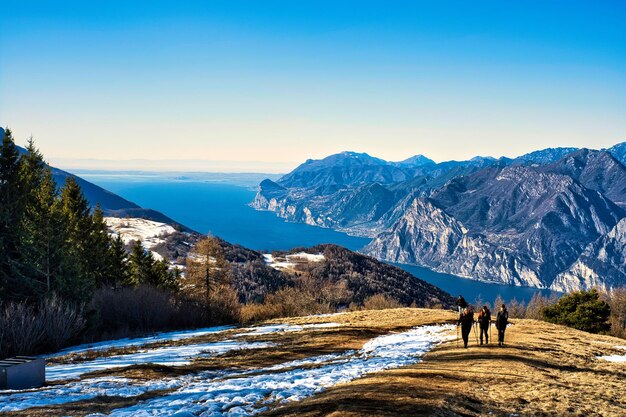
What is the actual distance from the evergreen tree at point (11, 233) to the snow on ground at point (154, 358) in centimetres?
1447

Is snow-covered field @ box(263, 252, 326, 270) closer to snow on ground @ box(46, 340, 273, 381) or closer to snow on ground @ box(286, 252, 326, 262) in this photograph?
snow on ground @ box(286, 252, 326, 262)

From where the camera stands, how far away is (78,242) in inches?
2032

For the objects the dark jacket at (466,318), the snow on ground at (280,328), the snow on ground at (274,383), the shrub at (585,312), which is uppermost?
the dark jacket at (466,318)

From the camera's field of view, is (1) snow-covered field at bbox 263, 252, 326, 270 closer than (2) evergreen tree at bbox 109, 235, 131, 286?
No

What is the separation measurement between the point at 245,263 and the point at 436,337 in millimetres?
133281

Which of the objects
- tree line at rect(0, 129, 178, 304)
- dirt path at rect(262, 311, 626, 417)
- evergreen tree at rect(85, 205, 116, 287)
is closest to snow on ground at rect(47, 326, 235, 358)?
tree line at rect(0, 129, 178, 304)

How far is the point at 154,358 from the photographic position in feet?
79.7

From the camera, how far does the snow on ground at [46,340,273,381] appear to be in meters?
20.8

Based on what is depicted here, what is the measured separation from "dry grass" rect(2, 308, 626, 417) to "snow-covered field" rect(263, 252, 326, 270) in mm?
143897

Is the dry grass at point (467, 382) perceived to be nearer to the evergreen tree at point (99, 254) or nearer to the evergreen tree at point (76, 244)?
the evergreen tree at point (76, 244)

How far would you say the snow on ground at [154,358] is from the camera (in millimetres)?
20750

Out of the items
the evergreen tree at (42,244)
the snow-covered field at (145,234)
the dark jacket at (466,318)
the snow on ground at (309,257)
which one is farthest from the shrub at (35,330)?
the snow on ground at (309,257)

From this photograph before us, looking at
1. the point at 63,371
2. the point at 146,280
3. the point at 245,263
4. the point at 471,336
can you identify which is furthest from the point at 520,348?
the point at 245,263

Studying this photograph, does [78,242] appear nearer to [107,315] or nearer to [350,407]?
[107,315]
